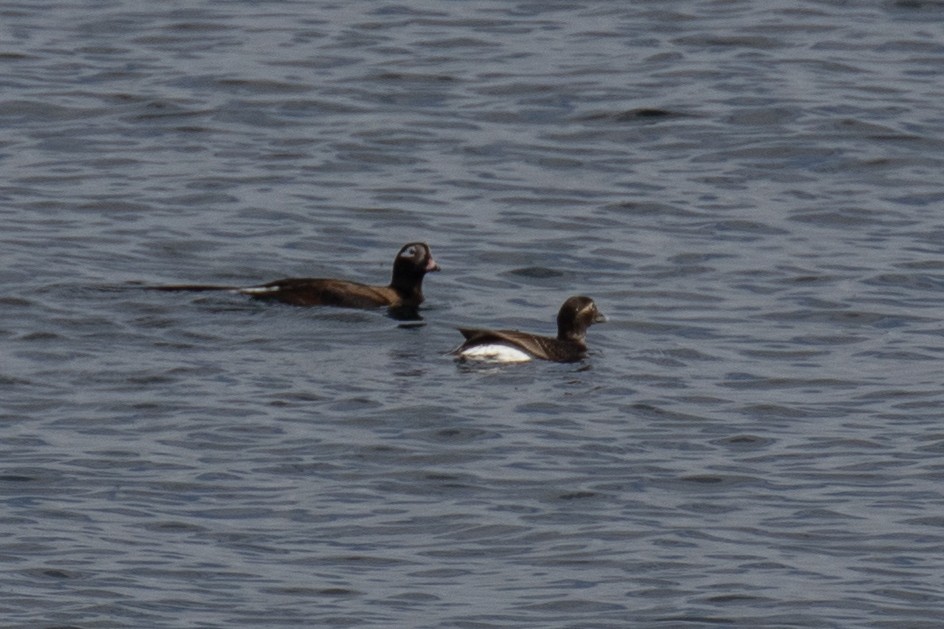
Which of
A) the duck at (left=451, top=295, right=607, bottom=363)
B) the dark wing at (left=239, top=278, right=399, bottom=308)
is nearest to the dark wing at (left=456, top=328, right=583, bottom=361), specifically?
the duck at (left=451, top=295, right=607, bottom=363)

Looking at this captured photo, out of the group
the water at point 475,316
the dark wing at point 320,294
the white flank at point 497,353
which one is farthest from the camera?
the dark wing at point 320,294

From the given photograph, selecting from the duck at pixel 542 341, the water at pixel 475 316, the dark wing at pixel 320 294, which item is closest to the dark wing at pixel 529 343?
the duck at pixel 542 341

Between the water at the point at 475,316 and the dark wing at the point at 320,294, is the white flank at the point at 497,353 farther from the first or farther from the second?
the dark wing at the point at 320,294

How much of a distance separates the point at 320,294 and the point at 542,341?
2017mm

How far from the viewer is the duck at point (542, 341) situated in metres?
16.4

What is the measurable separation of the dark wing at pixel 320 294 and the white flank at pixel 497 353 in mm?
1870

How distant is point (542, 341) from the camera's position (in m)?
17.0

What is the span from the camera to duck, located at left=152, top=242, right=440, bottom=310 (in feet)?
59.8

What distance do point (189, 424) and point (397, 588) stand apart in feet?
11.0

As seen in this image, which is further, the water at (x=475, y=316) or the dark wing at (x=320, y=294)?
the dark wing at (x=320, y=294)

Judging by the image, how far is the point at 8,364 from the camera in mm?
15859

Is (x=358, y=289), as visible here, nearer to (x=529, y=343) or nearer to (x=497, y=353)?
(x=529, y=343)

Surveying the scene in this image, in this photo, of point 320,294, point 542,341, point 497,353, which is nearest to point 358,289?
point 320,294

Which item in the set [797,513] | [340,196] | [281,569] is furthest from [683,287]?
[281,569]
